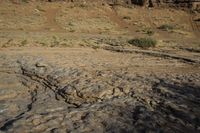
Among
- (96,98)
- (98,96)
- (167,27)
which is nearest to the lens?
(96,98)

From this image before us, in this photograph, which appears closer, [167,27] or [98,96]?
[98,96]

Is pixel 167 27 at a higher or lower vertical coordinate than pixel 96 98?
lower

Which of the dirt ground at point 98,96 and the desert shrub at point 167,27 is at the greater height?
the dirt ground at point 98,96

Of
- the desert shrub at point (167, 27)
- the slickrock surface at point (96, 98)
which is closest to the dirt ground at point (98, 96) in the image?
the slickrock surface at point (96, 98)

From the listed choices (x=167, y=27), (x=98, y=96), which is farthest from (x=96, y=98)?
(x=167, y=27)

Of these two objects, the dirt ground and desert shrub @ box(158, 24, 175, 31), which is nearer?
the dirt ground

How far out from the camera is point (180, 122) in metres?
A: 4.80

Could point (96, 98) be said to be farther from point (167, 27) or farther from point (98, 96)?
point (167, 27)

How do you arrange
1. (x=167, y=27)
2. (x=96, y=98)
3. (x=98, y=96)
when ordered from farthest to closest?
(x=167, y=27), (x=98, y=96), (x=96, y=98)

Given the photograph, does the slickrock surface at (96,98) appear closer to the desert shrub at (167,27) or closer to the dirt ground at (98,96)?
the dirt ground at (98,96)

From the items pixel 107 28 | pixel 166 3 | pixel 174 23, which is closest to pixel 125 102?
pixel 107 28

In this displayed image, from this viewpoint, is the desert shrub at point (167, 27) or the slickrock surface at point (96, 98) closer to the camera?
the slickrock surface at point (96, 98)

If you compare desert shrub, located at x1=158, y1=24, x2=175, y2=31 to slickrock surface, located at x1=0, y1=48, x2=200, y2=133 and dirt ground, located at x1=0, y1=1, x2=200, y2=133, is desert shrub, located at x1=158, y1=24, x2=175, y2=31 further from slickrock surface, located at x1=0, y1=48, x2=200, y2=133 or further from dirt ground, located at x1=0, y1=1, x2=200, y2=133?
slickrock surface, located at x1=0, y1=48, x2=200, y2=133

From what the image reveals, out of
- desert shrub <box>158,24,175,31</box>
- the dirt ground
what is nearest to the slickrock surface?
the dirt ground
